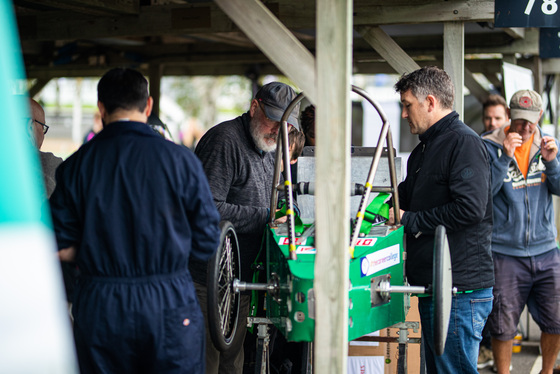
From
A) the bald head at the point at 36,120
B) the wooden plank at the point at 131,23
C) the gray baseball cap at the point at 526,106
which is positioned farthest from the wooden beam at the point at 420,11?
the bald head at the point at 36,120

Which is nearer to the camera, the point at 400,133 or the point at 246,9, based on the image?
the point at 246,9

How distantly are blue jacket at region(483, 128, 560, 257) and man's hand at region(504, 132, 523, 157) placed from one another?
21 centimetres

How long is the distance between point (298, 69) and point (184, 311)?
101 cm

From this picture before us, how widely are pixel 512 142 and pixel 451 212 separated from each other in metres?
1.51

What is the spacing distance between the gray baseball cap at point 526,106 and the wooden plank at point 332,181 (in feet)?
8.52

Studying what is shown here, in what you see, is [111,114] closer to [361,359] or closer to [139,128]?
[139,128]

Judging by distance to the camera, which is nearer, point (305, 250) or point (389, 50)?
point (305, 250)

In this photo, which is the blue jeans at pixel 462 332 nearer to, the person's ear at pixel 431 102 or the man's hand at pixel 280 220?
the man's hand at pixel 280 220

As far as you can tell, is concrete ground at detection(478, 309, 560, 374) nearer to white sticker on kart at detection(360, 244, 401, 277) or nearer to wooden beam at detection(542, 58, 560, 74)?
wooden beam at detection(542, 58, 560, 74)

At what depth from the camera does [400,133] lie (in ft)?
34.0

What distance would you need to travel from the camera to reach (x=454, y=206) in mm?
3266

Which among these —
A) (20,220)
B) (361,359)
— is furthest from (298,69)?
(361,359)

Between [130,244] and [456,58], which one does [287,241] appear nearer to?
[130,244]

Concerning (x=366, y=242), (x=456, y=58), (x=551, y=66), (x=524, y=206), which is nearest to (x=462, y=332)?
(x=366, y=242)
